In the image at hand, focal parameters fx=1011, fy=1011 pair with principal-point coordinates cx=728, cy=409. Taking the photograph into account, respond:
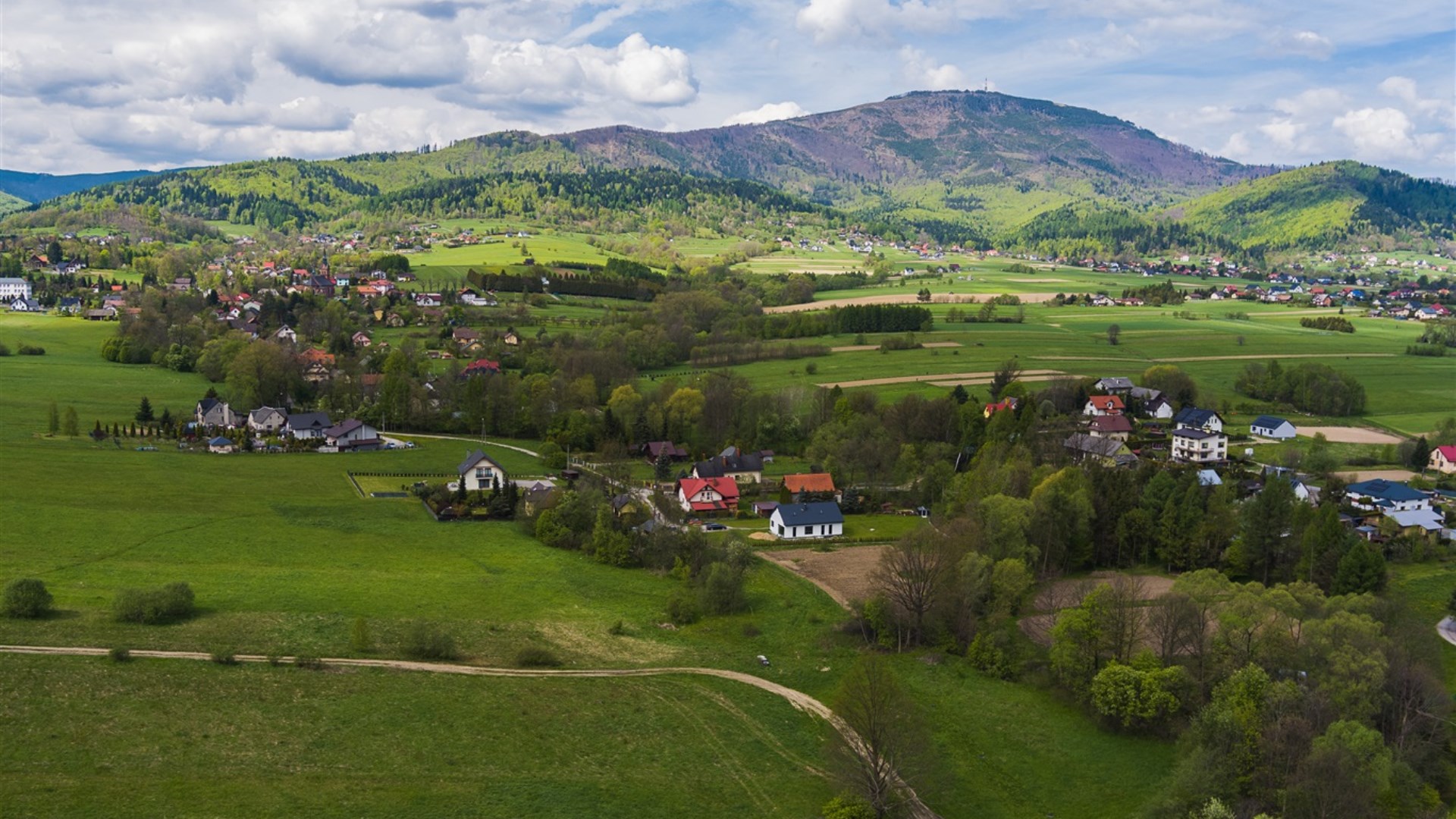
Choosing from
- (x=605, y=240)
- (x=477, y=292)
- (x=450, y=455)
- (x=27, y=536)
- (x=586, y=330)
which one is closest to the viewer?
(x=27, y=536)

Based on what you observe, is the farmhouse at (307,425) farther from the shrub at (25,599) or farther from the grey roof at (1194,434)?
the grey roof at (1194,434)

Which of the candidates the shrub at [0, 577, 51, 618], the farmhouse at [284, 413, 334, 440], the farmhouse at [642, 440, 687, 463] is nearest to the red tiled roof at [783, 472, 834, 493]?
the farmhouse at [642, 440, 687, 463]

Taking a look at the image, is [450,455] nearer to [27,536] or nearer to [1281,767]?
[27,536]

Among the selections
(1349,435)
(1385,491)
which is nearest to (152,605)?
(1385,491)

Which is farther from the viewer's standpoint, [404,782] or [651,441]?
[651,441]

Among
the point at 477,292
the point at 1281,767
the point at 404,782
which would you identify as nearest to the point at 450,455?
the point at 404,782

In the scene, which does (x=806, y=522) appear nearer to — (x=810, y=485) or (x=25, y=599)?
(x=810, y=485)

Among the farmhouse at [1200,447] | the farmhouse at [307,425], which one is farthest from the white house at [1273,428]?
the farmhouse at [307,425]
